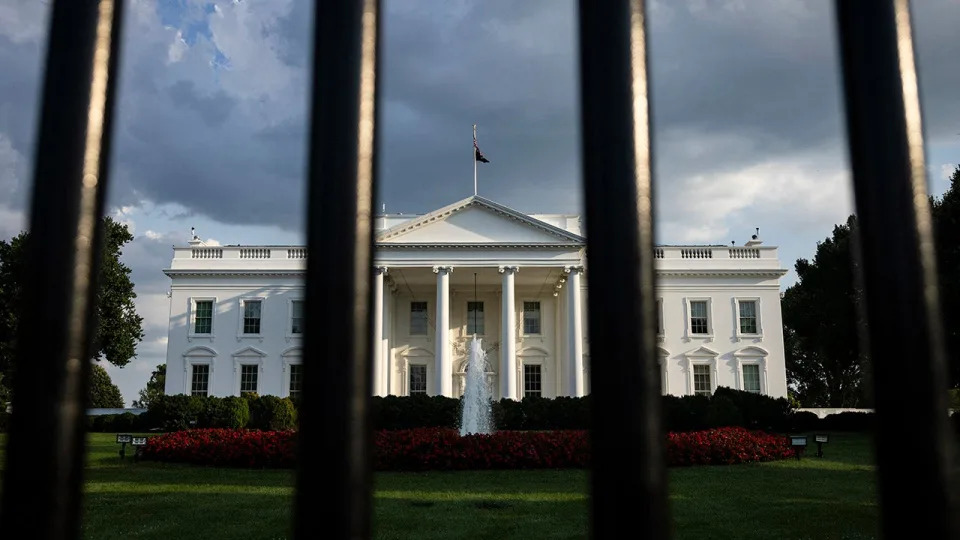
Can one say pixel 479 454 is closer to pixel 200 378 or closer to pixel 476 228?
pixel 476 228

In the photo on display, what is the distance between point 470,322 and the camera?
42219 millimetres

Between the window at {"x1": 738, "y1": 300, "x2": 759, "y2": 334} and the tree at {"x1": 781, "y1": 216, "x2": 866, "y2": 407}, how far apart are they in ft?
10.5

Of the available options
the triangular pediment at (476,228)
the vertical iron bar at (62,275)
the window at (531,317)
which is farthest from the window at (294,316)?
the vertical iron bar at (62,275)

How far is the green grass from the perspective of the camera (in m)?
9.19

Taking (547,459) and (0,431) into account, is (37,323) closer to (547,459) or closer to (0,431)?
(547,459)

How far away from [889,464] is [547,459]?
16.3 metres

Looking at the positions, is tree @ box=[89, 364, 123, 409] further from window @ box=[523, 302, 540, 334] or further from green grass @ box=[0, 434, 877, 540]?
green grass @ box=[0, 434, 877, 540]

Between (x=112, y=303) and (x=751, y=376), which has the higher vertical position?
(x=112, y=303)

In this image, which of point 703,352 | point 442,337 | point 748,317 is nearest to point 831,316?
point 748,317

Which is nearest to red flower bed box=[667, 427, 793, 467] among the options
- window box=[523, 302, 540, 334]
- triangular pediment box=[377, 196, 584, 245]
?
triangular pediment box=[377, 196, 584, 245]

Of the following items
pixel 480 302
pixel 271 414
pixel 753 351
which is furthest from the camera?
pixel 480 302

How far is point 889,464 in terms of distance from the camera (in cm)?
103

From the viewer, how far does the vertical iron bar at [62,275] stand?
3.66 feet

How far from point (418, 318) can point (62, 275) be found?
41937 mm
